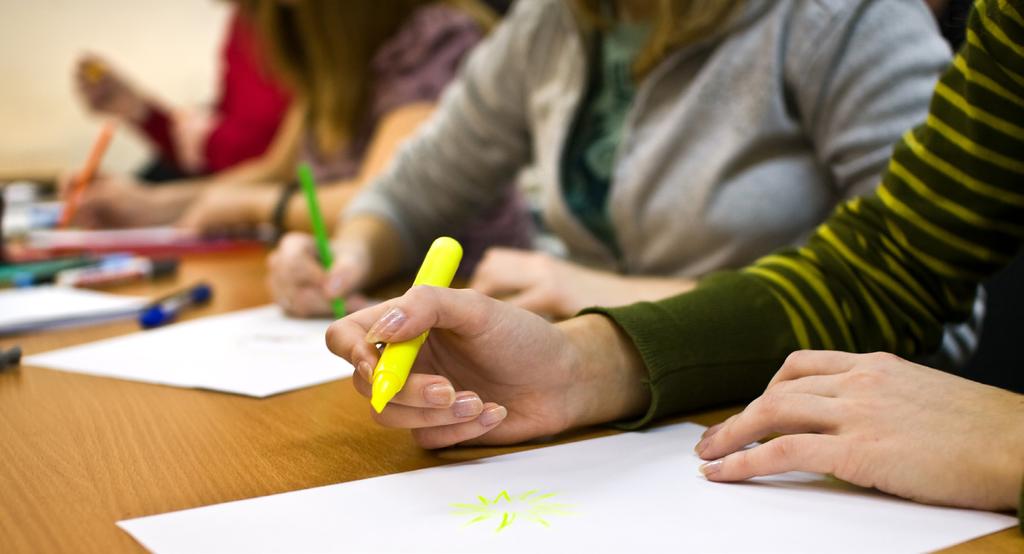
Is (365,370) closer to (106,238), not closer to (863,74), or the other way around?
(863,74)

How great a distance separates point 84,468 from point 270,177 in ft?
4.99

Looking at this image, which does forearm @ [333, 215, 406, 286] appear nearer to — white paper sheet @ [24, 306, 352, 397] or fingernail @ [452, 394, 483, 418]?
white paper sheet @ [24, 306, 352, 397]

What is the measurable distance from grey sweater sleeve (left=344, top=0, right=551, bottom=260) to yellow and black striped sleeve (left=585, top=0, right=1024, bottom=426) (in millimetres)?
571

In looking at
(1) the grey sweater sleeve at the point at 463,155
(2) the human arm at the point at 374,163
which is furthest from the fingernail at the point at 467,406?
(2) the human arm at the point at 374,163

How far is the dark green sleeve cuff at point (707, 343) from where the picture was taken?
550mm

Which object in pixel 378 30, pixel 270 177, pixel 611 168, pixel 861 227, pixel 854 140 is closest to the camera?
pixel 861 227

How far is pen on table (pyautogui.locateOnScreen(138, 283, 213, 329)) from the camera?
2.89ft

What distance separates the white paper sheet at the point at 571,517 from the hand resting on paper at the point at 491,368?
0.11 feet

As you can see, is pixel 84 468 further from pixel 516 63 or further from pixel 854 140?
pixel 516 63

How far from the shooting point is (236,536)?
0.39m

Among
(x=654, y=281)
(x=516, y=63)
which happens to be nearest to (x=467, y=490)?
(x=654, y=281)

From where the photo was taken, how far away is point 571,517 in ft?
1.34

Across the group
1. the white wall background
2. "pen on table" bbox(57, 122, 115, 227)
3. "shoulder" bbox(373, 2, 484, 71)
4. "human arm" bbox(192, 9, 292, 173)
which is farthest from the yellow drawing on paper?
the white wall background

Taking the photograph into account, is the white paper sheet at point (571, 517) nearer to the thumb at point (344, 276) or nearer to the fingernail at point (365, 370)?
the fingernail at point (365, 370)
